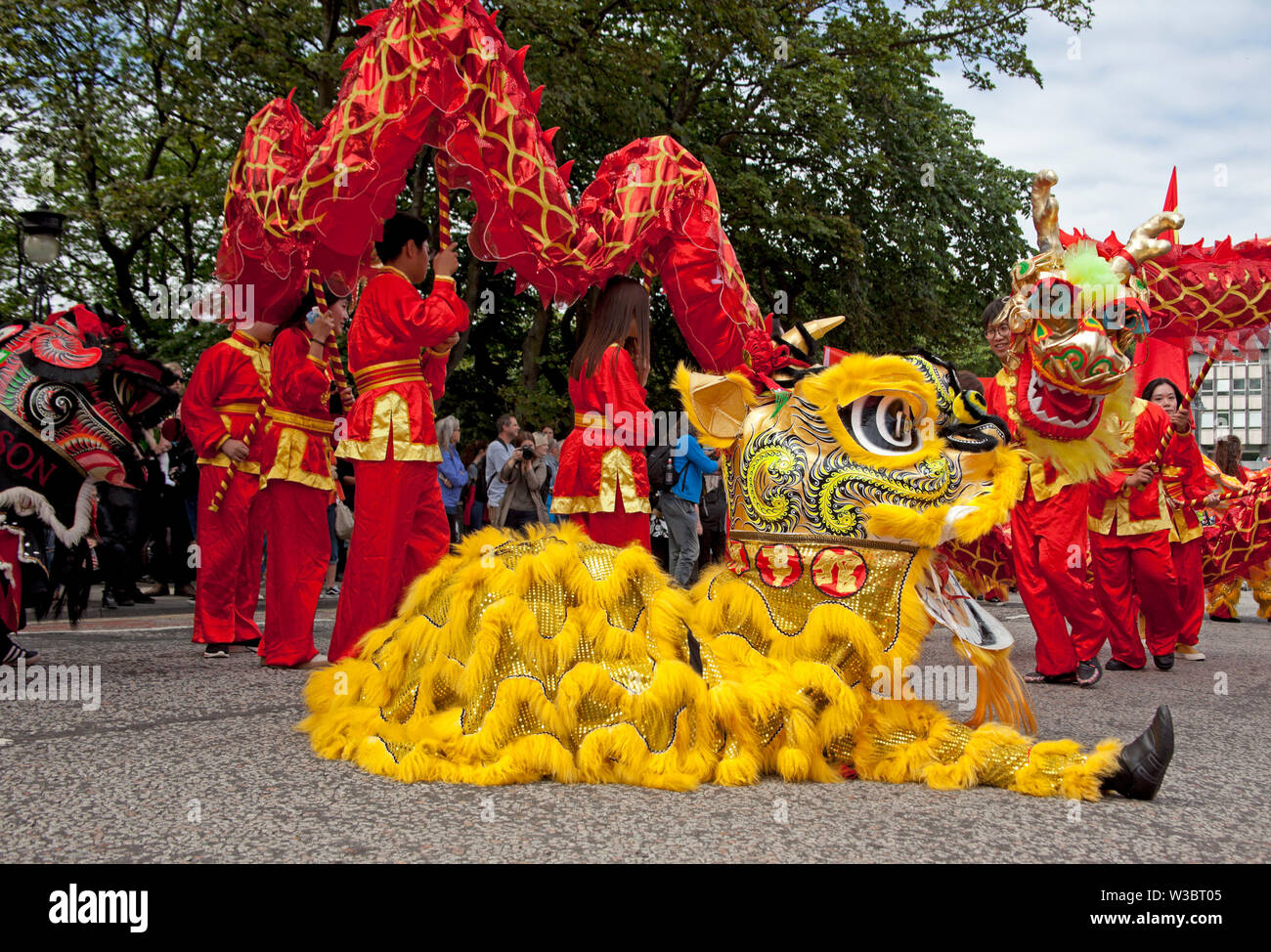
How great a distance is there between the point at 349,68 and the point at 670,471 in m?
4.76

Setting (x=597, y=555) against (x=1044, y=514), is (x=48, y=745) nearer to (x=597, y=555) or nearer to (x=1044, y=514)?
(x=597, y=555)

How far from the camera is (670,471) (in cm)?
863

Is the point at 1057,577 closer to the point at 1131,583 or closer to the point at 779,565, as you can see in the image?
the point at 1131,583

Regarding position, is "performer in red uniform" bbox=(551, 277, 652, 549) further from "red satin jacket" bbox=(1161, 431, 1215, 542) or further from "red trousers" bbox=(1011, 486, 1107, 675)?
"red satin jacket" bbox=(1161, 431, 1215, 542)

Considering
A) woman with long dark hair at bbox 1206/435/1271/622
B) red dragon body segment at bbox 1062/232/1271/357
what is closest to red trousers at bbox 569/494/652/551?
red dragon body segment at bbox 1062/232/1271/357

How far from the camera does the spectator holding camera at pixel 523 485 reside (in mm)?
8984

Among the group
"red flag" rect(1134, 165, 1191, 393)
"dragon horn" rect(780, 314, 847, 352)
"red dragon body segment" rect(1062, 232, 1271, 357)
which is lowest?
"dragon horn" rect(780, 314, 847, 352)

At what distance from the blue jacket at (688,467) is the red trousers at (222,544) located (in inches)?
153

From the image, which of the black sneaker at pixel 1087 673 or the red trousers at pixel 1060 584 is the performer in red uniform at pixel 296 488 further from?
the black sneaker at pixel 1087 673

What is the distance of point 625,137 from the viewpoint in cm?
1215

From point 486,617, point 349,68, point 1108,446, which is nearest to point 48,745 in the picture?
point 486,617

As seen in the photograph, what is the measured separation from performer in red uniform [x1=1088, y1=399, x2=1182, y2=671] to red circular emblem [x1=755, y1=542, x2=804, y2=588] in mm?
3393

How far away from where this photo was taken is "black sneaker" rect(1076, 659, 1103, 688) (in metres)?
4.88

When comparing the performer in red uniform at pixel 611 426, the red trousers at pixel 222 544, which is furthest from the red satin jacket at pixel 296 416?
the performer in red uniform at pixel 611 426
